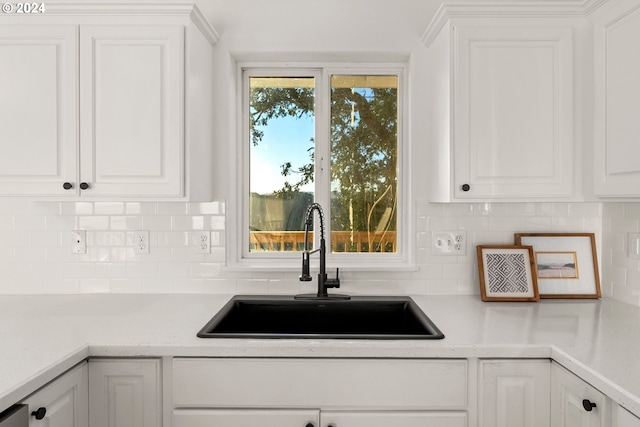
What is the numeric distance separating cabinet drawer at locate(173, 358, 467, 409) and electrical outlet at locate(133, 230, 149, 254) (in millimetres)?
914

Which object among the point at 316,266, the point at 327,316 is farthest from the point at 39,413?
the point at 316,266

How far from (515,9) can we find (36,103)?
2.00 m

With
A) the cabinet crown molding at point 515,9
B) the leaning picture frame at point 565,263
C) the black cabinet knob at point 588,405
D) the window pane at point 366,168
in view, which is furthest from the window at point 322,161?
the black cabinet knob at point 588,405

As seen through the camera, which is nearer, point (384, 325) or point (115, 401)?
point (115, 401)

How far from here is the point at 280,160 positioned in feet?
7.79

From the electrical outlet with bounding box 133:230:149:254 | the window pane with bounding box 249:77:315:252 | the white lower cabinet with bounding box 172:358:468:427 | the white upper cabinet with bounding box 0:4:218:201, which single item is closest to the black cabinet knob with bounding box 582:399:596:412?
the white lower cabinet with bounding box 172:358:468:427

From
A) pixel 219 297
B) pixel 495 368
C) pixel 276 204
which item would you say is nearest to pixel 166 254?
pixel 219 297

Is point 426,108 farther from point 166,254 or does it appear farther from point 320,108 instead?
point 166,254

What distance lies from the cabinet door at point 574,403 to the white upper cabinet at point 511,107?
0.76m

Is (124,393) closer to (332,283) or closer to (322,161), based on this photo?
(332,283)

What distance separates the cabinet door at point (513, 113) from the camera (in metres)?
1.87

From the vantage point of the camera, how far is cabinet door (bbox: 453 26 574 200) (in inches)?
73.5

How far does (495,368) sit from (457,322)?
0.89 feet

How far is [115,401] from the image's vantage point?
57.6 inches
